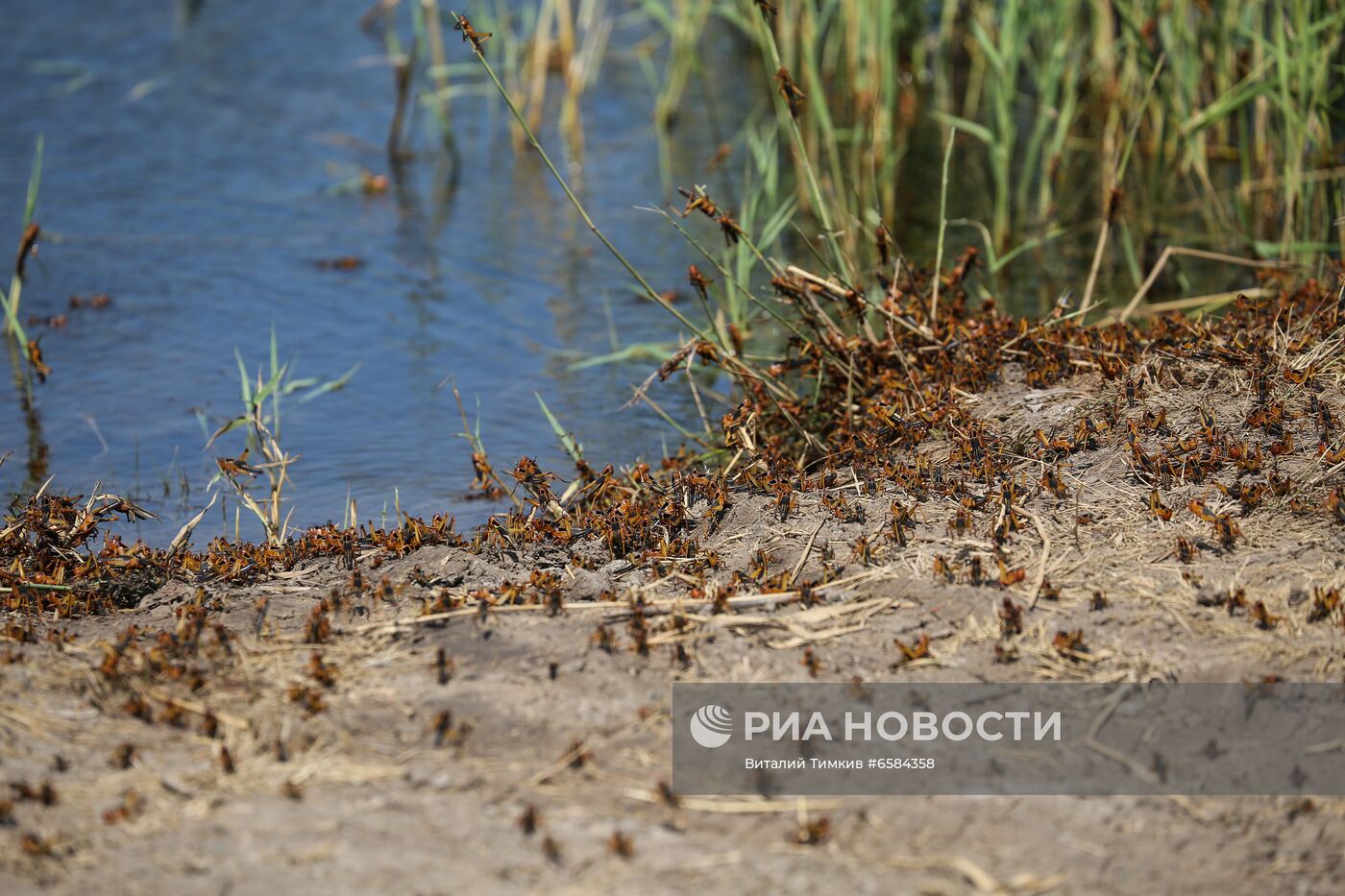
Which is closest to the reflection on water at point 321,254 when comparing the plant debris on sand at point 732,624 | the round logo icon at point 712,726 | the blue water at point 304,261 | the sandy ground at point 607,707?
the blue water at point 304,261

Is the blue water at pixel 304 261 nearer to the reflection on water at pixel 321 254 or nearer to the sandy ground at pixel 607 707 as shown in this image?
the reflection on water at pixel 321 254

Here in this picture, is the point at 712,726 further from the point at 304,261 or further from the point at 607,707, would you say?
the point at 304,261

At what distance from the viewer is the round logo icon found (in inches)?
111

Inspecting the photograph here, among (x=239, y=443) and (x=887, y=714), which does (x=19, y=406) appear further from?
(x=887, y=714)

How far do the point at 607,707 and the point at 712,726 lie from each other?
0.25 m

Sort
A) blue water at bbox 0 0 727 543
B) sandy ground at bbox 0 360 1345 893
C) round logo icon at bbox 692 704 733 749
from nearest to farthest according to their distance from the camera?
sandy ground at bbox 0 360 1345 893 → round logo icon at bbox 692 704 733 749 → blue water at bbox 0 0 727 543

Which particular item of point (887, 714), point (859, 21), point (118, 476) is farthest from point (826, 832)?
point (859, 21)

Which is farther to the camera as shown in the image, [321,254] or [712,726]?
[321,254]

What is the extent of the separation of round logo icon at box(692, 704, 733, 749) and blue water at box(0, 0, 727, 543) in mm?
2015

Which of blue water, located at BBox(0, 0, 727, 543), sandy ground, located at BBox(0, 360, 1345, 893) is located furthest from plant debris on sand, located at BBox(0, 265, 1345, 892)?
blue water, located at BBox(0, 0, 727, 543)

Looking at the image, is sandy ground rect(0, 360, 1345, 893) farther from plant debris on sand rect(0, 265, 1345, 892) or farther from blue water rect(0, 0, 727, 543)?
blue water rect(0, 0, 727, 543)

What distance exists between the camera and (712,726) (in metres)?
2.86

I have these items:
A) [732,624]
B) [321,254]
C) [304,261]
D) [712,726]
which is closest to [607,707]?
[712,726]

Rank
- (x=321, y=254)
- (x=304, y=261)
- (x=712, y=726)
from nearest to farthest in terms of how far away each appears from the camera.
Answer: (x=712, y=726) < (x=304, y=261) < (x=321, y=254)
